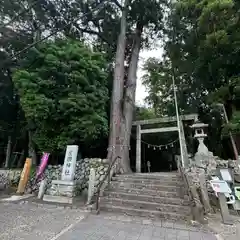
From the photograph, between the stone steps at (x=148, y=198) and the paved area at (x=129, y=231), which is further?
the stone steps at (x=148, y=198)

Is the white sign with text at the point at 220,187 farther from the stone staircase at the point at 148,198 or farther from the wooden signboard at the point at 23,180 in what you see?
the wooden signboard at the point at 23,180

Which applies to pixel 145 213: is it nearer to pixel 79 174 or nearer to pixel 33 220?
pixel 33 220

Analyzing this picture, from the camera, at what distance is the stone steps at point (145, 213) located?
456cm

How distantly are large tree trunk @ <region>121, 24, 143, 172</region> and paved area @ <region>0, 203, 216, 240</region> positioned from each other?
378 cm

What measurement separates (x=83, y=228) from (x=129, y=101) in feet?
21.7

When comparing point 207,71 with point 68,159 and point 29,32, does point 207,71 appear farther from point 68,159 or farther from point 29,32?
point 29,32

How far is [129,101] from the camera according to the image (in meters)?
9.58

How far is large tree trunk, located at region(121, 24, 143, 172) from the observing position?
865 cm

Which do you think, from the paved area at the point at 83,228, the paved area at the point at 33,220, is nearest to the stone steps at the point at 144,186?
the paved area at the point at 83,228

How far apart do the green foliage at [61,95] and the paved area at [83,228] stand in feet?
10.4

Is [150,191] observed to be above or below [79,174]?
below

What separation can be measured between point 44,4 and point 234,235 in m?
12.3

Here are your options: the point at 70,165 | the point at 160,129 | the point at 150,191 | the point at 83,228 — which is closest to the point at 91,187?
the point at 70,165

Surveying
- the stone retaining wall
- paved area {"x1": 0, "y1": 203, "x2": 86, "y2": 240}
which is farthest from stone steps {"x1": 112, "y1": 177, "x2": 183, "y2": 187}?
paved area {"x1": 0, "y1": 203, "x2": 86, "y2": 240}
